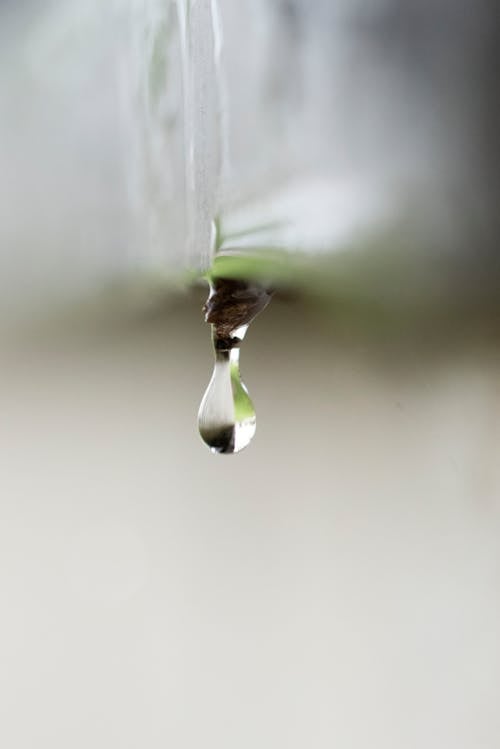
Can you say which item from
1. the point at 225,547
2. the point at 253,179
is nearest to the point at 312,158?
the point at 253,179

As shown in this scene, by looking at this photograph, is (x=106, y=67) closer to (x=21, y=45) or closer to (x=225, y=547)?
(x=21, y=45)

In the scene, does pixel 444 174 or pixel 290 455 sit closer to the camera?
pixel 444 174

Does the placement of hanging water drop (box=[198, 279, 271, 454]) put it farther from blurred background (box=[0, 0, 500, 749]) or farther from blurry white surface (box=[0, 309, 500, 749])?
blurry white surface (box=[0, 309, 500, 749])

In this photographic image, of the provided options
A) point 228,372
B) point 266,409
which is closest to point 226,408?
point 228,372

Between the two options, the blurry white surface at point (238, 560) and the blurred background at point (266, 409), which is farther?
the blurry white surface at point (238, 560)

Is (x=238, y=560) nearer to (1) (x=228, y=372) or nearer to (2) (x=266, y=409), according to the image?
(2) (x=266, y=409)

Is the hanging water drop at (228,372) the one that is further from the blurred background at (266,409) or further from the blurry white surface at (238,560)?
the blurry white surface at (238,560)

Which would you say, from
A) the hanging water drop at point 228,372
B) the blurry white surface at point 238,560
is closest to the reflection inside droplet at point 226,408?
the hanging water drop at point 228,372
